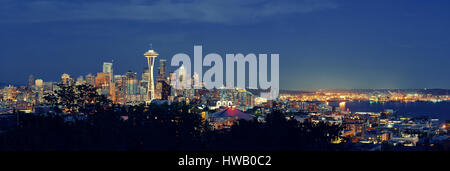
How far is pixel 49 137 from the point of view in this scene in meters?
11.7

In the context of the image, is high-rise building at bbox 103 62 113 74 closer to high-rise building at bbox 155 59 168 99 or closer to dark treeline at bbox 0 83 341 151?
high-rise building at bbox 155 59 168 99

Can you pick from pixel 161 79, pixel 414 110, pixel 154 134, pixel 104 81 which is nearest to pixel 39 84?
pixel 104 81

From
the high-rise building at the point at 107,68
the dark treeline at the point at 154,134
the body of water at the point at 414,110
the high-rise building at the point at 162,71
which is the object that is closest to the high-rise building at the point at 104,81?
the high-rise building at the point at 107,68

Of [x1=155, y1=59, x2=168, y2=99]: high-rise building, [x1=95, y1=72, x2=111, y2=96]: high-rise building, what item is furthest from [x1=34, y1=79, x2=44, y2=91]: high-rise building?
[x1=155, y1=59, x2=168, y2=99]: high-rise building

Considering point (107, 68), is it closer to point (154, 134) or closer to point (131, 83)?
point (131, 83)

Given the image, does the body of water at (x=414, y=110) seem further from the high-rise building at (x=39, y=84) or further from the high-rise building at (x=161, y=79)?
the high-rise building at (x=39, y=84)

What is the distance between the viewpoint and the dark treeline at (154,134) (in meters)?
11.7

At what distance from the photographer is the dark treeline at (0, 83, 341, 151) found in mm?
11672

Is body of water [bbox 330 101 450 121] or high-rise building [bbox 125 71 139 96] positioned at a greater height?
high-rise building [bbox 125 71 139 96]

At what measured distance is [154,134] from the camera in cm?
1292
